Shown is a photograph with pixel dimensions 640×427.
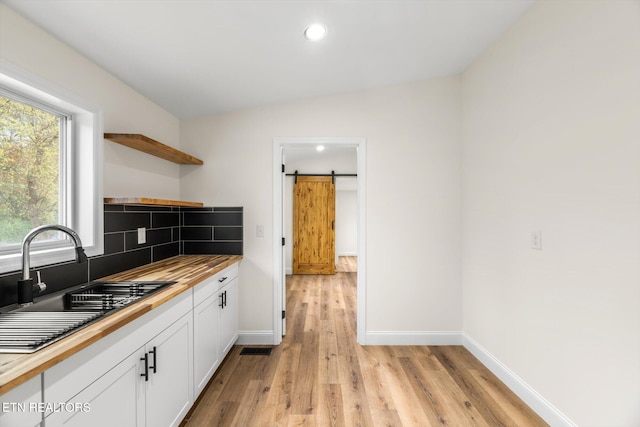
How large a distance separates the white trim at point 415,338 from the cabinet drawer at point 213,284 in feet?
4.73

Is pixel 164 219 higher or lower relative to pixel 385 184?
lower

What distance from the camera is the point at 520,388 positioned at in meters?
2.02

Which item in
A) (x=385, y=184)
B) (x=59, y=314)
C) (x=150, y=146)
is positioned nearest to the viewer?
(x=59, y=314)

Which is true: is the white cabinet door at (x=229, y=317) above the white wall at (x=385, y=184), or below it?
below

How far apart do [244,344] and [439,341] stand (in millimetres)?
1895

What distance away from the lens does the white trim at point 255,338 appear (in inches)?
111

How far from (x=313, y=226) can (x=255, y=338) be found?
322cm

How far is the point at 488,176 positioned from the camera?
2.39 metres

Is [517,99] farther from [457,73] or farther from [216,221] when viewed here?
[216,221]

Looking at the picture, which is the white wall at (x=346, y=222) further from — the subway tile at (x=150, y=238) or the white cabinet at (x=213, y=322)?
the subway tile at (x=150, y=238)

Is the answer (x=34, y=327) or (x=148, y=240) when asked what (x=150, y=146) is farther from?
(x=34, y=327)

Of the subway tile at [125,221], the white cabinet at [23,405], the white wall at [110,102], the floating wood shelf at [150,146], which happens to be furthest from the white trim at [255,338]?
the white cabinet at [23,405]

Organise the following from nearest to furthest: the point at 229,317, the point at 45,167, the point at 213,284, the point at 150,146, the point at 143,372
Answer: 1. the point at 143,372
2. the point at 45,167
3. the point at 150,146
4. the point at 213,284
5. the point at 229,317

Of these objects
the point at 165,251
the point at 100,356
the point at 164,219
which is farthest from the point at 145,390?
the point at 164,219
